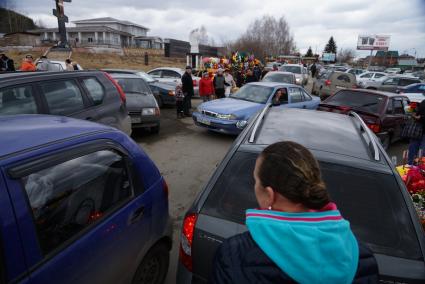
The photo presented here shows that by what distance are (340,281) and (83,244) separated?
55.6 inches

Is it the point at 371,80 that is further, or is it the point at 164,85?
the point at 371,80

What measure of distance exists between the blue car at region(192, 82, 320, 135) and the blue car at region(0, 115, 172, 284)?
5.28m

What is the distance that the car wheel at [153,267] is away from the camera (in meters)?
2.38

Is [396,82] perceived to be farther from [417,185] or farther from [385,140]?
[417,185]

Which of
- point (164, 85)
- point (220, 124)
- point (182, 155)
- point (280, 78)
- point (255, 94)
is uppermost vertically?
point (280, 78)

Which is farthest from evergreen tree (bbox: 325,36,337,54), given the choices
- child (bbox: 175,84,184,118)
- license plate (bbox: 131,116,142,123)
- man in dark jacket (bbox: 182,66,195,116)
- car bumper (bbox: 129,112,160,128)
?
license plate (bbox: 131,116,142,123)

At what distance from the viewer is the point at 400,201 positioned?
7.20ft

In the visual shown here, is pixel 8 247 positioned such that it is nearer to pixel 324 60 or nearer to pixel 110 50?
pixel 110 50

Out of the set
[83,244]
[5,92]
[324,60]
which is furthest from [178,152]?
[324,60]

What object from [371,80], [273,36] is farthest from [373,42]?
[371,80]

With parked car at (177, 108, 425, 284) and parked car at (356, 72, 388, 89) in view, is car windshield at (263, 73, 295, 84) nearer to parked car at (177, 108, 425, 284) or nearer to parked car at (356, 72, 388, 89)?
parked car at (356, 72, 388, 89)

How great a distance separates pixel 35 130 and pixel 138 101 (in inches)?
235

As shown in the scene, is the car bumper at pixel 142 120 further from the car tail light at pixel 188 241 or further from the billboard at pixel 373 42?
the billboard at pixel 373 42

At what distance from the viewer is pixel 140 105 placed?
7.67 meters
